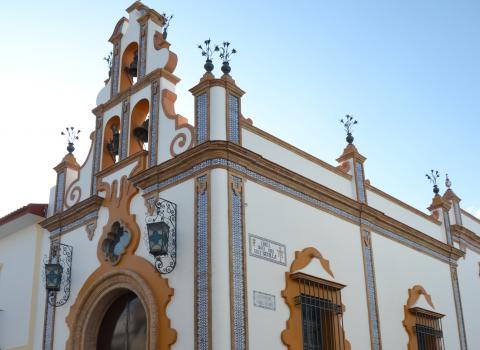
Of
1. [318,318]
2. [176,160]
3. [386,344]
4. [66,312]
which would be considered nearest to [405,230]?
[386,344]

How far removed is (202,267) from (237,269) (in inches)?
25.5

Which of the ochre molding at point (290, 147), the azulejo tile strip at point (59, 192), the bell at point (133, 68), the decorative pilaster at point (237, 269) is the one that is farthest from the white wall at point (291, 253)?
the azulejo tile strip at point (59, 192)

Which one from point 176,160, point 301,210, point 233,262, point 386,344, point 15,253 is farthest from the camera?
point 15,253

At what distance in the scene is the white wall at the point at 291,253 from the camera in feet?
44.0

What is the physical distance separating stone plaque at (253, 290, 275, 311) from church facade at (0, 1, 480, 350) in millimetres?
31

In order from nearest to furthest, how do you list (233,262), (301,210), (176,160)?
(233,262) → (176,160) → (301,210)

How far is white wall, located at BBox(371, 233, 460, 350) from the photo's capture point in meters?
16.9

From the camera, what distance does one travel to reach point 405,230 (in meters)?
18.7

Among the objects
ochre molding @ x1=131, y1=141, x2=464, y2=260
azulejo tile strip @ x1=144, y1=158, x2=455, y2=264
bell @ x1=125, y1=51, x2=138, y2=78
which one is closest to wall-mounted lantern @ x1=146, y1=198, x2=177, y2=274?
azulejo tile strip @ x1=144, y1=158, x2=455, y2=264

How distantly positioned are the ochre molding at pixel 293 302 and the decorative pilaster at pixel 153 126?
3.70 metres

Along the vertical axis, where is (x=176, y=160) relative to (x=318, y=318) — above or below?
above

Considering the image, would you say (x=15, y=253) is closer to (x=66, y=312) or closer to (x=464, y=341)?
(x=66, y=312)

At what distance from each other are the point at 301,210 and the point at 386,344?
12.9 ft

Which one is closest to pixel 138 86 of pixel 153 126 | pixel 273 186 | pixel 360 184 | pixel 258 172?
pixel 153 126
